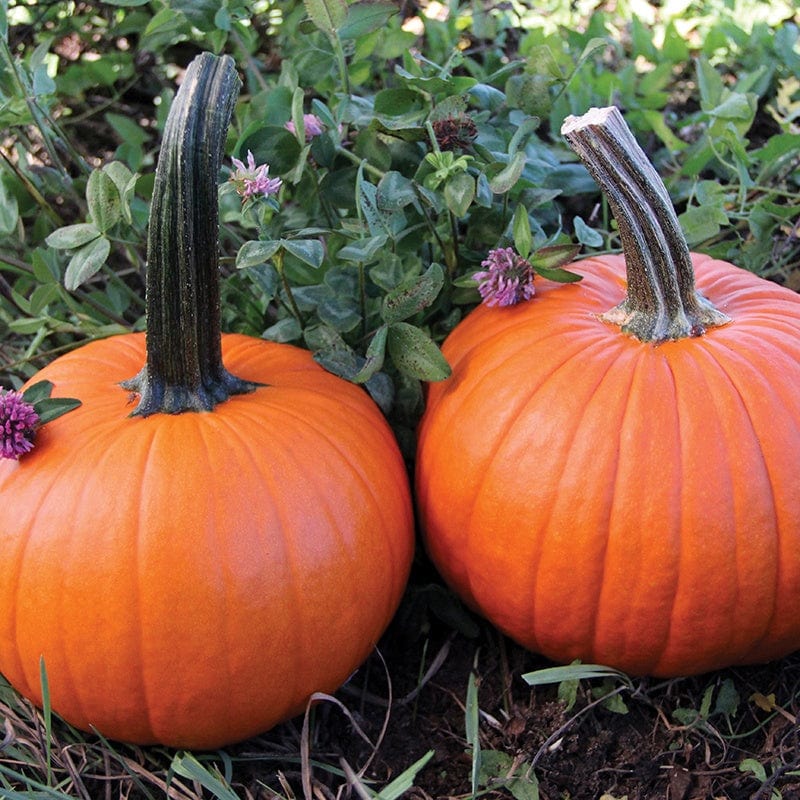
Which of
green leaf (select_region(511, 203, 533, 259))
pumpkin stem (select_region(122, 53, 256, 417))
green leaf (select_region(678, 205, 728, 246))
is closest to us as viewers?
pumpkin stem (select_region(122, 53, 256, 417))

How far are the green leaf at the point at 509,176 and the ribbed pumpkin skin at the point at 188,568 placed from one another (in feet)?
1.66

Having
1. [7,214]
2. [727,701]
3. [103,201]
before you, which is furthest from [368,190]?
[727,701]

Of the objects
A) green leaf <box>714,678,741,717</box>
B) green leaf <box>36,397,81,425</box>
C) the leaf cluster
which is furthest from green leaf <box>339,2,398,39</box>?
green leaf <box>714,678,741,717</box>

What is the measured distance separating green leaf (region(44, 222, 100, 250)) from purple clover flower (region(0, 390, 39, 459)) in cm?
36

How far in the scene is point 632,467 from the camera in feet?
4.84

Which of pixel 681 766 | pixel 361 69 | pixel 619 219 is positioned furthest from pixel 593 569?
pixel 361 69

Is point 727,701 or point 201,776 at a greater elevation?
point 201,776

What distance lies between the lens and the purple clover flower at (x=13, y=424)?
1458 millimetres

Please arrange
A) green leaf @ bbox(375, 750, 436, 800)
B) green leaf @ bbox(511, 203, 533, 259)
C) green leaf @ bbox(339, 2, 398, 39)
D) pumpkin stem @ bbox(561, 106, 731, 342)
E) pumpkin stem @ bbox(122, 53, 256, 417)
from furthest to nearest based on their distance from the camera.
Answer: green leaf @ bbox(339, 2, 398, 39) < green leaf @ bbox(511, 203, 533, 259) < pumpkin stem @ bbox(561, 106, 731, 342) < pumpkin stem @ bbox(122, 53, 256, 417) < green leaf @ bbox(375, 750, 436, 800)

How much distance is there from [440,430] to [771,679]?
729 mm

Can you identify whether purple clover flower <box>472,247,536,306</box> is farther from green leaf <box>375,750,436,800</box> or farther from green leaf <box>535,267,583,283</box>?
green leaf <box>375,750,436,800</box>

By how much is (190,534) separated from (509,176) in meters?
0.79

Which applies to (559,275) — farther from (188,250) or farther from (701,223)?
(188,250)

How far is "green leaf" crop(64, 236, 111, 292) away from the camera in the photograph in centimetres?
166
